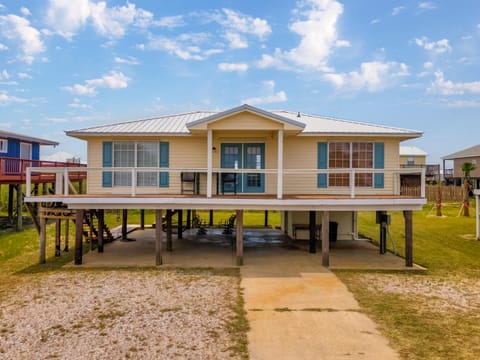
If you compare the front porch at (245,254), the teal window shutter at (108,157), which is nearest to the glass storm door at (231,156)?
the front porch at (245,254)

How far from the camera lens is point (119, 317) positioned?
7145mm

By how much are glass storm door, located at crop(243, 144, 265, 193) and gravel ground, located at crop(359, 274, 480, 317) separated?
5.02 meters

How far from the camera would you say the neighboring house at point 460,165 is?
4506 cm

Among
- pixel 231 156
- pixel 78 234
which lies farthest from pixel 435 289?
pixel 78 234

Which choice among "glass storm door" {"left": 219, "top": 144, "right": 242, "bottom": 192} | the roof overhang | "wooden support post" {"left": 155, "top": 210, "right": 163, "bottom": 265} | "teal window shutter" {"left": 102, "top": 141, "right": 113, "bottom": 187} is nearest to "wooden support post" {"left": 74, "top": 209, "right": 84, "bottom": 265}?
"teal window shutter" {"left": 102, "top": 141, "right": 113, "bottom": 187}

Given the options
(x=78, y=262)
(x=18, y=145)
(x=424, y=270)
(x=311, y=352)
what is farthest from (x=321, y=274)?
(x=18, y=145)

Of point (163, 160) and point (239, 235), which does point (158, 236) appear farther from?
point (163, 160)

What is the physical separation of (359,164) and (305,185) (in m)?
2.18

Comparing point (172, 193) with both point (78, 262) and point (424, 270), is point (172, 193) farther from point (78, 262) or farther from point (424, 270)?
point (424, 270)

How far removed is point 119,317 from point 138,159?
7.47m

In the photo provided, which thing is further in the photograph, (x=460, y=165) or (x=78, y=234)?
(x=460, y=165)

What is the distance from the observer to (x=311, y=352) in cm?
575

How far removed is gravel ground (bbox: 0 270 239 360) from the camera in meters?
5.77

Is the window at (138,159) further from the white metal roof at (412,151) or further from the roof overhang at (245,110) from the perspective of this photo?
the white metal roof at (412,151)
